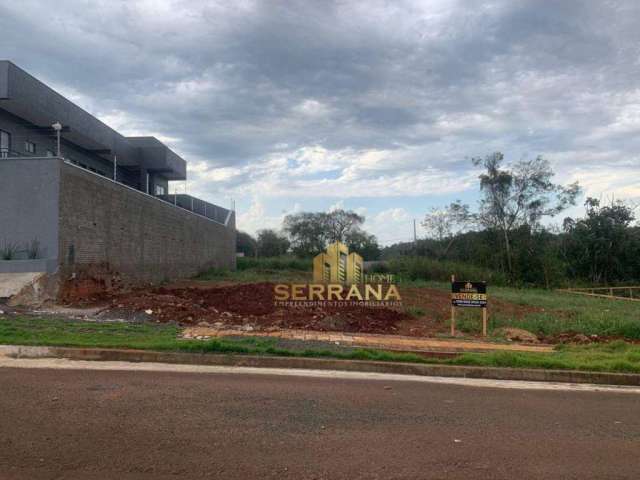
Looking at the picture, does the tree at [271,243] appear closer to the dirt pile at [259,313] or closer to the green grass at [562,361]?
the dirt pile at [259,313]

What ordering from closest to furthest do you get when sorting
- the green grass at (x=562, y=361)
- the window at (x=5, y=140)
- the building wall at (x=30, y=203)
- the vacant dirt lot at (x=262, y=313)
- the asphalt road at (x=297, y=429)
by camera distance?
the asphalt road at (x=297, y=429) < the green grass at (x=562, y=361) < the vacant dirt lot at (x=262, y=313) < the building wall at (x=30, y=203) < the window at (x=5, y=140)

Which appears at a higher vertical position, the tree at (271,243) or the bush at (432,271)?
the tree at (271,243)

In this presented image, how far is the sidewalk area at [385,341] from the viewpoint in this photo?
10375 millimetres

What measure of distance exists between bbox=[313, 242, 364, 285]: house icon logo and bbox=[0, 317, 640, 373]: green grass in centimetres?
1253

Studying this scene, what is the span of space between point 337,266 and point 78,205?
10809 millimetres

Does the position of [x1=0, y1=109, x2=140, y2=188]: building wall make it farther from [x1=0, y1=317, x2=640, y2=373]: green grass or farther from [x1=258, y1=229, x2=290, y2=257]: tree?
[x1=258, y1=229, x2=290, y2=257]: tree

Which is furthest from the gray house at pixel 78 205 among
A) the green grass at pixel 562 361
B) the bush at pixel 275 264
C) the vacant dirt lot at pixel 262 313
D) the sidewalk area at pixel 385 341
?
the bush at pixel 275 264

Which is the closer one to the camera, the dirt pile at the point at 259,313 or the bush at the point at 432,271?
the dirt pile at the point at 259,313

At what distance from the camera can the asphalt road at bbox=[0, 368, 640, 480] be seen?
430 cm

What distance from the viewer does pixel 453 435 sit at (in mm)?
5281

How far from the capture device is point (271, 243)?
79438 millimetres

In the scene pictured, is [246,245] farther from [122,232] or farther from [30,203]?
[30,203]

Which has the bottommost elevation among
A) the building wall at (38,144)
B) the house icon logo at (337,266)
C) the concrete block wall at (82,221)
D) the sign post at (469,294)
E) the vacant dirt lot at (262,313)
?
the vacant dirt lot at (262,313)

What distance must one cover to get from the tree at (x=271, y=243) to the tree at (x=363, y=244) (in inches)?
376
